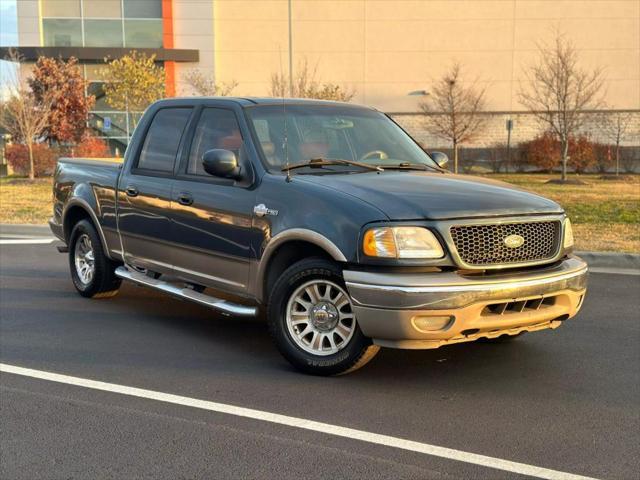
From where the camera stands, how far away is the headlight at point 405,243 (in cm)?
434

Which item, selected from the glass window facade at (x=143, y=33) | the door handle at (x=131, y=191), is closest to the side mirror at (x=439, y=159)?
the door handle at (x=131, y=191)

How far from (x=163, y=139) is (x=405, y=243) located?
2870 mm

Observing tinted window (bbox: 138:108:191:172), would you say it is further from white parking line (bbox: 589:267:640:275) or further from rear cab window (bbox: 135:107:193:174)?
white parking line (bbox: 589:267:640:275)

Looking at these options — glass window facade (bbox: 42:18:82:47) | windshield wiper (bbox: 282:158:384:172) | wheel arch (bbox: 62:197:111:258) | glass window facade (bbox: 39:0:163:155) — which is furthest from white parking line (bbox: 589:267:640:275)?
glass window facade (bbox: 42:18:82:47)

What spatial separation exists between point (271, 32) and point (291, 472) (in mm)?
34683

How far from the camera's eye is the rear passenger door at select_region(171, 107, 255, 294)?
523cm

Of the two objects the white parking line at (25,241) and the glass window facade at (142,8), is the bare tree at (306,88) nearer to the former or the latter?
the glass window facade at (142,8)

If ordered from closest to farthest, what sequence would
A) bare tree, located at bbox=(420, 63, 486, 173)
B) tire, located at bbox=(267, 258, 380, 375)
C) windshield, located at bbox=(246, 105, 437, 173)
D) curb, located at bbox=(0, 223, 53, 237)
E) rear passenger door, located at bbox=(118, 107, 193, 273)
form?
tire, located at bbox=(267, 258, 380, 375)
windshield, located at bbox=(246, 105, 437, 173)
rear passenger door, located at bbox=(118, 107, 193, 273)
curb, located at bbox=(0, 223, 53, 237)
bare tree, located at bbox=(420, 63, 486, 173)

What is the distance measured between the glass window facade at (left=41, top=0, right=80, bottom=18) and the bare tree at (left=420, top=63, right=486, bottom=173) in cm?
1813

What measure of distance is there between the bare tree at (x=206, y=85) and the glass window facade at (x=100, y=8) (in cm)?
490

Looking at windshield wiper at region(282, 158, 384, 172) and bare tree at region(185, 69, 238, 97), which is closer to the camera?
windshield wiper at region(282, 158, 384, 172)

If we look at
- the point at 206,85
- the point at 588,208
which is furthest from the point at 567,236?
the point at 206,85

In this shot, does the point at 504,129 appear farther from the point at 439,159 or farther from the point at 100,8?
the point at 439,159

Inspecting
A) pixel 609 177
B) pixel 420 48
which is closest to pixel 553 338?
pixel 609 177
